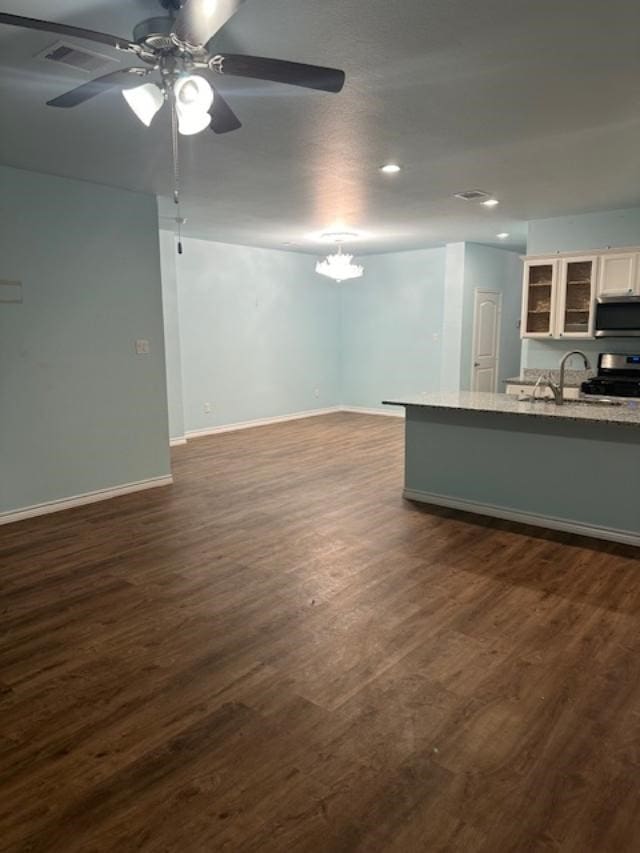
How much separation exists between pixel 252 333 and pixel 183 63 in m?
6.27

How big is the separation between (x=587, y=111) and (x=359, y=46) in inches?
56.5

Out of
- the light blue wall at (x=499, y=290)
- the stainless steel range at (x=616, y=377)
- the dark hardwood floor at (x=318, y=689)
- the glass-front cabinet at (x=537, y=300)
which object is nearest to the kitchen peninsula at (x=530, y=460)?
the dark hardwood floor at (x=318, y=689)

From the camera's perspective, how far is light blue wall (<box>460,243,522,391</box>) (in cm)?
784

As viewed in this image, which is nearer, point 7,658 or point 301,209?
point 7,658

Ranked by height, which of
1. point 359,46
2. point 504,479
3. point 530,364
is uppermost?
point 359,46

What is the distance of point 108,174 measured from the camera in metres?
4.29

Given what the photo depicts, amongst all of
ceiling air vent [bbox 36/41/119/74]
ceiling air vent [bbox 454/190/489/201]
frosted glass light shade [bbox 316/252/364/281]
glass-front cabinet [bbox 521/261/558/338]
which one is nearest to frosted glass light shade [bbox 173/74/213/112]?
ceiling air vent [bbox 36/41/119/74]

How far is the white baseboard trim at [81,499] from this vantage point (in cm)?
439

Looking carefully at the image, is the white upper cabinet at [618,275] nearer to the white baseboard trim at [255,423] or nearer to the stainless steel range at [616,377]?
the stainless steel range at [616,377]

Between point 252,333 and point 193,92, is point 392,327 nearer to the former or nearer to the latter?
point 252,333

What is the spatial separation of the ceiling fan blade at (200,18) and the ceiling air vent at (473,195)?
11.4ft

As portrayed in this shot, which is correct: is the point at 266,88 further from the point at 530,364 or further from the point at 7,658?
the point at 530,364

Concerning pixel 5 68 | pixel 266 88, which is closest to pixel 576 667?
pixel 266 88

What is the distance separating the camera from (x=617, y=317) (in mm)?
5367
